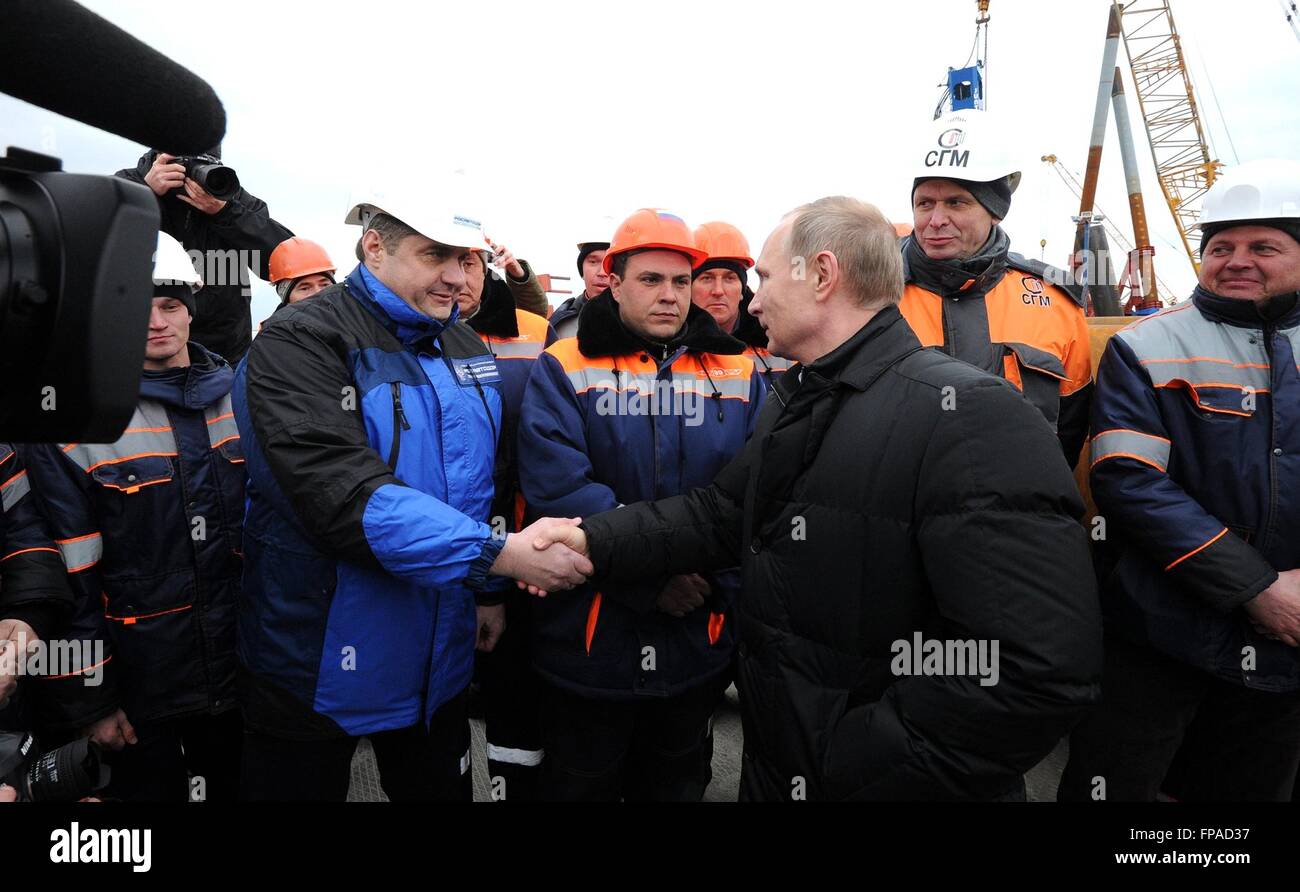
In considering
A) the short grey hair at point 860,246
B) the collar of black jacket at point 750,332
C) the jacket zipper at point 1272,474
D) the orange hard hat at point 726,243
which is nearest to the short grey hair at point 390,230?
the short grey hair at point 860,246

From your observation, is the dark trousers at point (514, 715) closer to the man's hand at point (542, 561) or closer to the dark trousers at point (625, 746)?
the dark trousers at point (625, 746)

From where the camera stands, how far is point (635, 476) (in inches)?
110

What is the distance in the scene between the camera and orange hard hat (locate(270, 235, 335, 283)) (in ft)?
17.1

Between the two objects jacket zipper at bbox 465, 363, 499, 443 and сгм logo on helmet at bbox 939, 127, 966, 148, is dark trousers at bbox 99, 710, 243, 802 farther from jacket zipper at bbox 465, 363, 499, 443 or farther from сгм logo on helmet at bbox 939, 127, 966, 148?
сгм logo on helmet at bbox 939, 127, 966, 148

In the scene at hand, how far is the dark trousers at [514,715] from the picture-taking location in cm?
356

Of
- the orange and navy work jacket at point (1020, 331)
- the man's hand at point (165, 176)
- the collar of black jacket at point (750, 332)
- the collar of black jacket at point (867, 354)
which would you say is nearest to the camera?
the collar of black jacket at point (867, 354)

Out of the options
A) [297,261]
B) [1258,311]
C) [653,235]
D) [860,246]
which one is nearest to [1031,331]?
[1258,311]

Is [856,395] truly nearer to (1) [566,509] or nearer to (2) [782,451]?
(2) [782,451]

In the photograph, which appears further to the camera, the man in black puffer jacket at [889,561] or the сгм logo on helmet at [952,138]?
the сгм logo on helmet at [952,138]

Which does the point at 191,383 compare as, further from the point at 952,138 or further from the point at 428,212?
the point at 952,138

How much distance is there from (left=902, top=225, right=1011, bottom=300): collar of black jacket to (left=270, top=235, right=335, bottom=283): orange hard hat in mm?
4217

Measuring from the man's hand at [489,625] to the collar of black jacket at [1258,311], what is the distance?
120 inches

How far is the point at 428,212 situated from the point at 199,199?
2.26 m

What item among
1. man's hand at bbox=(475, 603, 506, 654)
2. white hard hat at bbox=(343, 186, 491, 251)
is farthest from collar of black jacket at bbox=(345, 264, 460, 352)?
man's hand at bbox=(475, 603, 506, 654)
